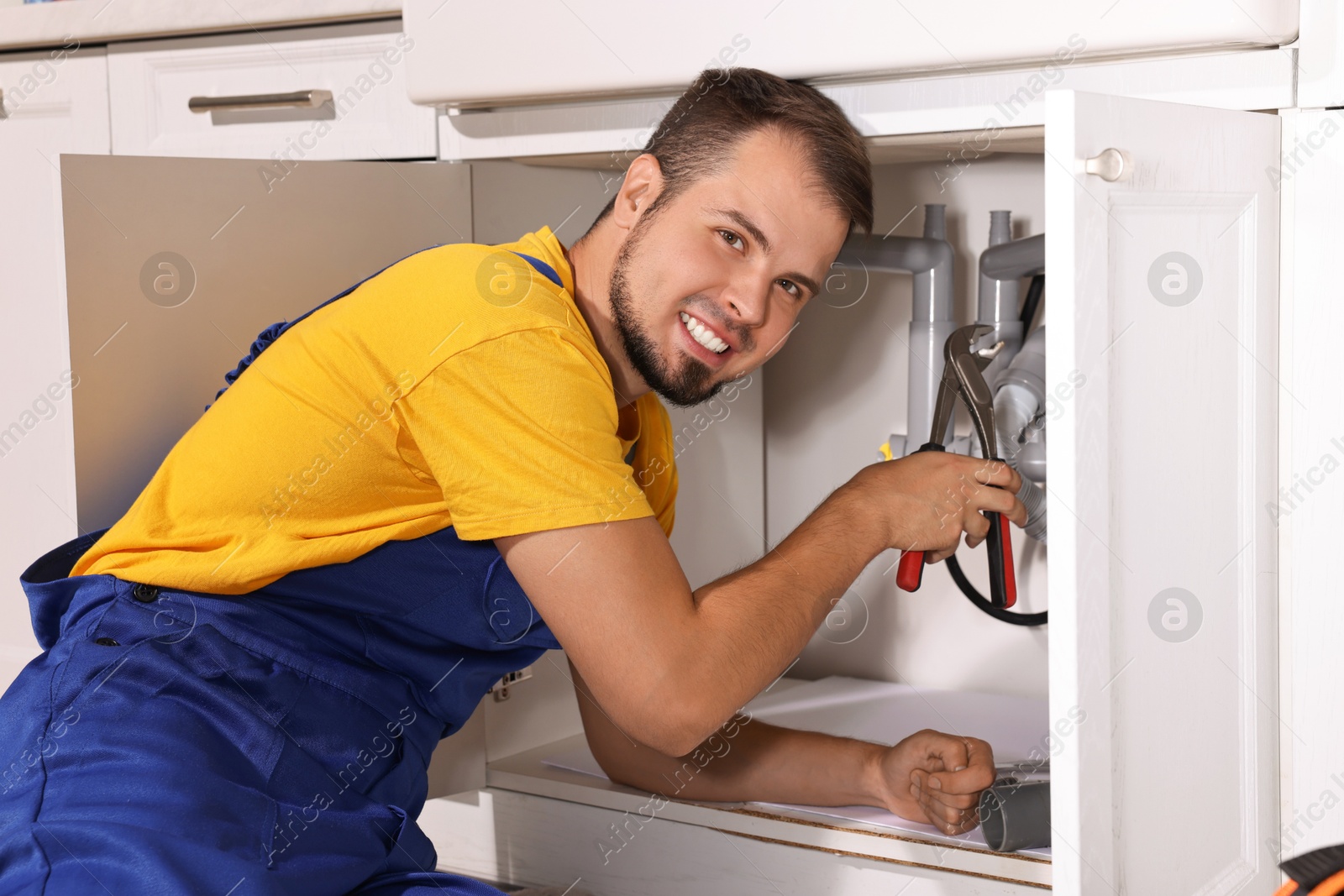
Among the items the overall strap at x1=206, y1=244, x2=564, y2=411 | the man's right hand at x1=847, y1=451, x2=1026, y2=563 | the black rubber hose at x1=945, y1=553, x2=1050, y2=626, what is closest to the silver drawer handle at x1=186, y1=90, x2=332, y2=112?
the overall strap at x1=206, y1=244, x2=564, y2=411

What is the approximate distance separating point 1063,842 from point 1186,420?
258mm

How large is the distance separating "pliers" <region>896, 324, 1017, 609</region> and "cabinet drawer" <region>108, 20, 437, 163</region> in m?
0.50

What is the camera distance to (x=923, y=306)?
1.23 metres

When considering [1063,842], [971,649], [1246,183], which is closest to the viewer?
[1063,842]

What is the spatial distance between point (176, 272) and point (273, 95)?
0.32 metres

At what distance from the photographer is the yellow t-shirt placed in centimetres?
79

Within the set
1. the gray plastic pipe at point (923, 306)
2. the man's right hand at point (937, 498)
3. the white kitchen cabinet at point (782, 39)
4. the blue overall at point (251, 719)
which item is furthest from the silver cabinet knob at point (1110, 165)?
the gray plastic pipe at point (923, 306)

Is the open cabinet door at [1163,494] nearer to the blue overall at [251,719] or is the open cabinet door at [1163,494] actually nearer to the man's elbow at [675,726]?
the man's elbow at [675,726]

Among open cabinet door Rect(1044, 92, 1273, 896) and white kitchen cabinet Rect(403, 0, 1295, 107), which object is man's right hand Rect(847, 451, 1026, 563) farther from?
white kitchen cabinet Rect(403, 0, 1295, 107)

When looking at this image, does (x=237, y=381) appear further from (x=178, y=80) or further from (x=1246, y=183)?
(x=1246, y=183)

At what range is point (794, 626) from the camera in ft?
2.79

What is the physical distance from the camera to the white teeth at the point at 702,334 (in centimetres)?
93

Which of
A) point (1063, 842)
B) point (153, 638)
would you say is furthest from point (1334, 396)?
point (153, 638)

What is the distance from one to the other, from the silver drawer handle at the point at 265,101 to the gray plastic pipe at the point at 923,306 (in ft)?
1.67
